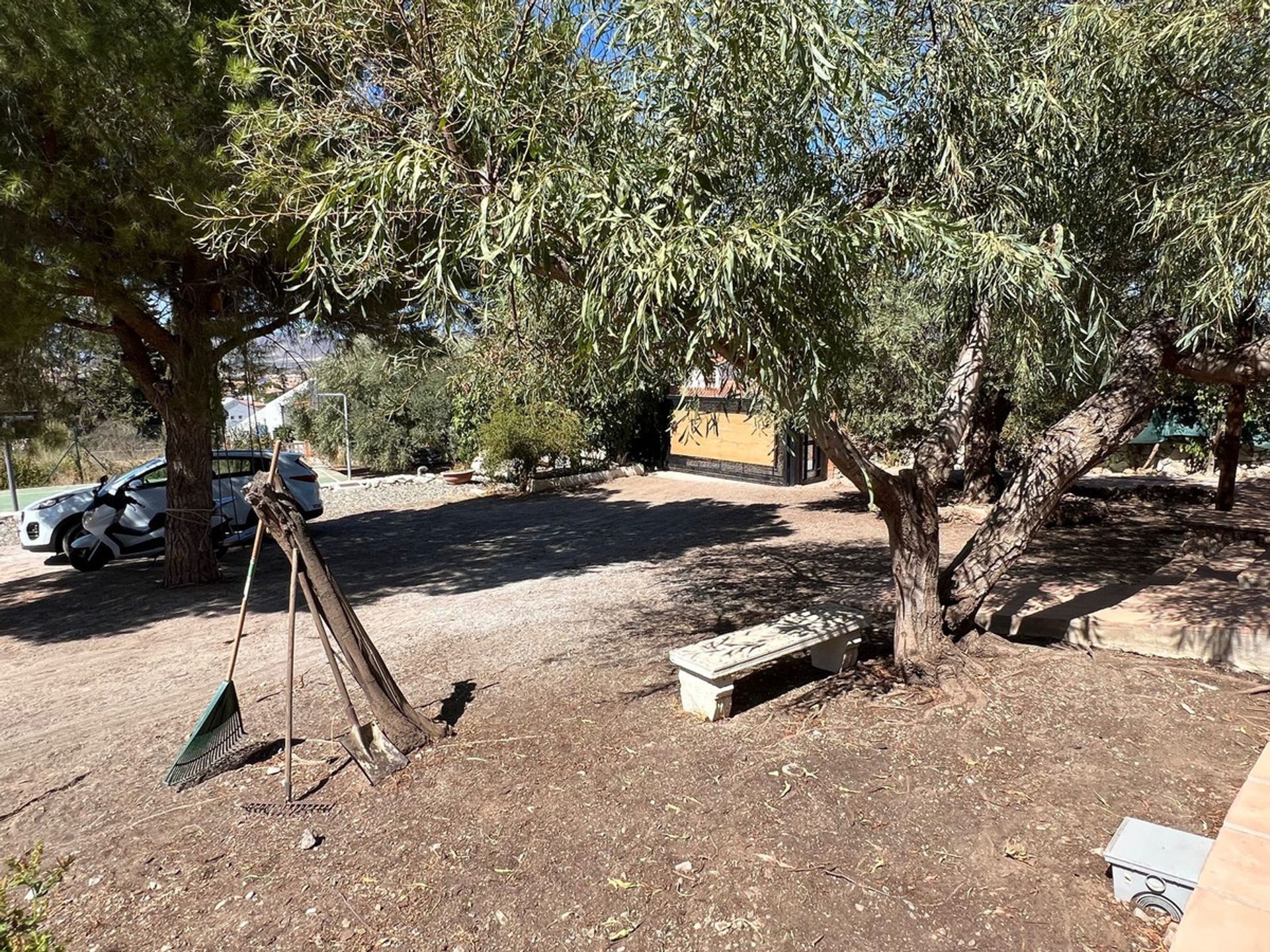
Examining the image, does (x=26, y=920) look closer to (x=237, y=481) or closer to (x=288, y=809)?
(x=288, y=809)

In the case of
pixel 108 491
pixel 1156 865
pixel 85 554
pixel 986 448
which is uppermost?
pixel 986 448

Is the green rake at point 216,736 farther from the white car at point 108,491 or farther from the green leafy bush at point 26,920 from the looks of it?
the white car at point 108,491

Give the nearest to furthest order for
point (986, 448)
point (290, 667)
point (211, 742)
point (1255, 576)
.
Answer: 1. point (290, 667)
2. point (211, 742)
3. point (1255, 576)
4. point (986, 448)

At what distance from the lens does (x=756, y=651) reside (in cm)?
418

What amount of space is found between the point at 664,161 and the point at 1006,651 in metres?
3.62

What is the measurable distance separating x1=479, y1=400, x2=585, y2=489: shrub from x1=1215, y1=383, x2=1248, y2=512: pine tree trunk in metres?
10.3

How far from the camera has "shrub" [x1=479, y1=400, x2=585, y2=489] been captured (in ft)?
49.7

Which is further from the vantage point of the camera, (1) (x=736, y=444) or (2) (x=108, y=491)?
(1) (x=736, y=444)

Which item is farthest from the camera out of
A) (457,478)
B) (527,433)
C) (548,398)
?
(457,478)

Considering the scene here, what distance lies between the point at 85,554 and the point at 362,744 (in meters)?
8.76

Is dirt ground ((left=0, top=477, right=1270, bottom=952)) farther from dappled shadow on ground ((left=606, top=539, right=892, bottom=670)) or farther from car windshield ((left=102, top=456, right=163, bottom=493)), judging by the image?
car windshield ((left=102, top=456, right=163, bottom=493))

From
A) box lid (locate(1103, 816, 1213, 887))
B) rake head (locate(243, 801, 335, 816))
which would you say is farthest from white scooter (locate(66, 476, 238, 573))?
box lid (locate(1103, 816, 1213, 887))

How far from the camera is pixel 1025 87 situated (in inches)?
165

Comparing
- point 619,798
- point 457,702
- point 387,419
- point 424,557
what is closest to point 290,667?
point 457,702
